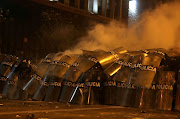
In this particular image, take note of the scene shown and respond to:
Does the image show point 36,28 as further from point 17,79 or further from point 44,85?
point 44,85

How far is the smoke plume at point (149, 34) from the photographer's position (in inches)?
430

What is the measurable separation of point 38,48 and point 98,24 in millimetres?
3769

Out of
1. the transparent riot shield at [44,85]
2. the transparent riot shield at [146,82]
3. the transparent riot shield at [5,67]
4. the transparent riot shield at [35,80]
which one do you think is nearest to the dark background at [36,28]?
the transparent riot shield at [5,67]

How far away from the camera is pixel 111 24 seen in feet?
56.0

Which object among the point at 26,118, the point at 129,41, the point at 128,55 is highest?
the point at 129,41

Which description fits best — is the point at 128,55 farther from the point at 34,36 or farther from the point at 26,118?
the point at 34,36

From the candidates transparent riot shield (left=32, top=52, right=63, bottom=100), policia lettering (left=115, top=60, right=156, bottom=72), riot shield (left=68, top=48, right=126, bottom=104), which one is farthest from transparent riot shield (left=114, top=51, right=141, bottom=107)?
transparent riot shield (left=32, top=52, right=63, bottom=100)

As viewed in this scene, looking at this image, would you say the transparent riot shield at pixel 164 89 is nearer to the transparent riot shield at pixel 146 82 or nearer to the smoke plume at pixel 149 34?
the transparent riot shield at pixel 146 82


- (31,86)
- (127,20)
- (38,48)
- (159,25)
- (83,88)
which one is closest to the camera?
(83,88)

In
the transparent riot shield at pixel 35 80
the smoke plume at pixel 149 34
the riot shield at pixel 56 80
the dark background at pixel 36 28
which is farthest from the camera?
the dark background at pixel 36 28

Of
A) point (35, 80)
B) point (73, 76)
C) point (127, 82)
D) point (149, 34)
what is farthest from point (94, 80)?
point (149, 34)

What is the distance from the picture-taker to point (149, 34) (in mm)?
11883

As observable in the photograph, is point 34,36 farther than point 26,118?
Yes

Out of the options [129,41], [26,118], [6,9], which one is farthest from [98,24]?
[26,118]
